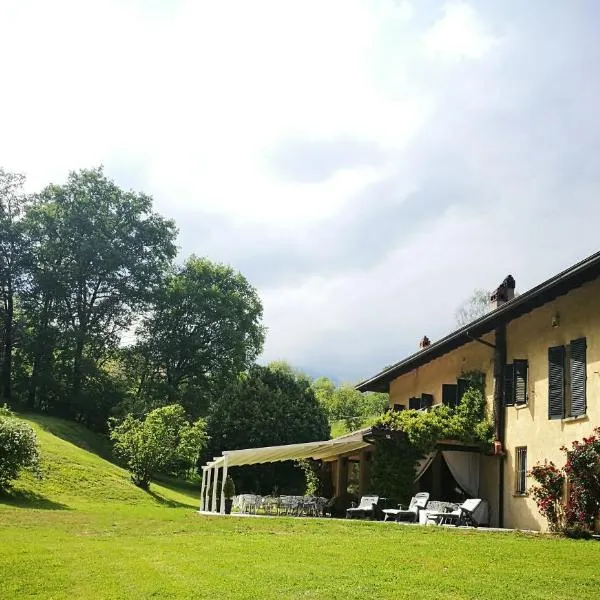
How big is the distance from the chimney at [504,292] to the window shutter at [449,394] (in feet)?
9.67

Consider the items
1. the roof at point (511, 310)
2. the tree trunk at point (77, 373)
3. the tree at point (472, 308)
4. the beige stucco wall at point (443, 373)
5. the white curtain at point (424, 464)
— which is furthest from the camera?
the tree at point (472, 308)

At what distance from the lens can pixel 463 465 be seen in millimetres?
21719

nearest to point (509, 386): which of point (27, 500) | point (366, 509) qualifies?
point (366, 509)

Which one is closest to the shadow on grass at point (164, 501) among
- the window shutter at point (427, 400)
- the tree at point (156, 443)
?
the tree at point (156, 443)

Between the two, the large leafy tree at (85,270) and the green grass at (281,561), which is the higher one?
the large leafy tree at (85,270)

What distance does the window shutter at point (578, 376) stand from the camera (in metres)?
17.6

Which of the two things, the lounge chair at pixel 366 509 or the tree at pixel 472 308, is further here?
the tree at pixel 472 308

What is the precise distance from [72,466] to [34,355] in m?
16.9

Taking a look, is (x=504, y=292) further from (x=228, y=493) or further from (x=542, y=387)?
(x=228, y=493)

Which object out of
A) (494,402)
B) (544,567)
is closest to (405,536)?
(544,567)

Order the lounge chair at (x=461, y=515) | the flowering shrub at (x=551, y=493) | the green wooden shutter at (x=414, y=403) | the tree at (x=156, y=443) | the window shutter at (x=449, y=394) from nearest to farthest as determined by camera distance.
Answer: the flowering shrub at (x=551, y=493) → the lounge chair at (x=461, y=515) → the window shutter at (x=449, y=394) → the green wooden shutter at (x=414, y=403) → the tree at (x=156, y=443)

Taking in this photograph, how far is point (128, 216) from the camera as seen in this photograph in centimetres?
5175

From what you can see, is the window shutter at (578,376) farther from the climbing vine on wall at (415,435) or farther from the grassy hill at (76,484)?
the grassy hill at (76,484)

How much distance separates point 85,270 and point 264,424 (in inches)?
629
